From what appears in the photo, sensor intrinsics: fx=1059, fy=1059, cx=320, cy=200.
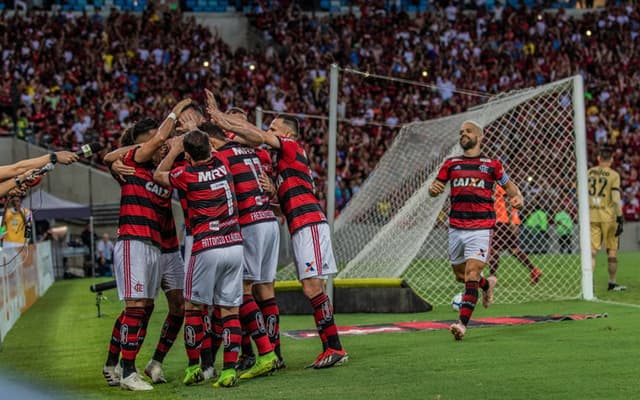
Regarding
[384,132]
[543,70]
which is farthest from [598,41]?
[384,132]

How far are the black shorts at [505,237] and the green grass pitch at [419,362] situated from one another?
82.9 inches

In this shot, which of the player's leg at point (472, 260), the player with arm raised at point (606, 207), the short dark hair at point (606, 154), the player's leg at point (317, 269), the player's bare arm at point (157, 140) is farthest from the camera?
the player with arm raised at point (606, 207)

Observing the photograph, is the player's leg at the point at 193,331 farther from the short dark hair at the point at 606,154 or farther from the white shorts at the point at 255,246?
the short dark hair at the point at 606,154

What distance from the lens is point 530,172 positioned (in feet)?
65.9

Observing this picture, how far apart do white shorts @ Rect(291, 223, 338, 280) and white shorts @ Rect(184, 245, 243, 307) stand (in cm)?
86

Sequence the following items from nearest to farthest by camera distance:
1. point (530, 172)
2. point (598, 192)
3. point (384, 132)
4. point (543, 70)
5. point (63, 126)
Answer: point (598, 192) < point (530, 172) < point (63, 126) < point (384, 132) < point (543, 70)

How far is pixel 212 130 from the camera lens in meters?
8.92

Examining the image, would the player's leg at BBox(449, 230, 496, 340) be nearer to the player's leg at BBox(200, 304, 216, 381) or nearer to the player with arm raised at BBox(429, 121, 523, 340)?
the player with arm raised at BBox(429, 121, 523, 340)

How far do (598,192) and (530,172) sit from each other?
10.3 ft

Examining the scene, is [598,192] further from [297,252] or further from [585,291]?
[297,252]

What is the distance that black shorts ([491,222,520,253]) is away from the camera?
16.2 meters

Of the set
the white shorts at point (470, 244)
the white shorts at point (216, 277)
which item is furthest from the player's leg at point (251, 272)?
the white shorts at point (470, 244)

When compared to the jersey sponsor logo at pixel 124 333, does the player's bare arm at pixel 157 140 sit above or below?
above

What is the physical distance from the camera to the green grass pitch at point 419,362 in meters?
7.23
